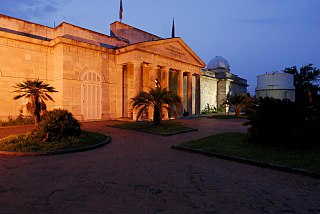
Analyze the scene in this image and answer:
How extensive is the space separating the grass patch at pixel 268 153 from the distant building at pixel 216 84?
81.3 feet

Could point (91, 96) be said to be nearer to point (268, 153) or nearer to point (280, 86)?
point (268, 153)

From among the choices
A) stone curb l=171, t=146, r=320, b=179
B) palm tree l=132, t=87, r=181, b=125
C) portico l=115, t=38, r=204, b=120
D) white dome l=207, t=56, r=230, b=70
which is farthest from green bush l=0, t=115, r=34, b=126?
white dome l=207, t=56, r=230, b=70

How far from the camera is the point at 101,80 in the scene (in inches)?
708

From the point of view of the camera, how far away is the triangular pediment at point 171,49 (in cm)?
1836

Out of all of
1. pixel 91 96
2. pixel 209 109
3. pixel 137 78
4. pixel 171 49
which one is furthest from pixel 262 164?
pixel 209 109

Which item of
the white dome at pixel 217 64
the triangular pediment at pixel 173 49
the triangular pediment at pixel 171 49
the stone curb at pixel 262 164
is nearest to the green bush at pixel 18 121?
the triangular pediment at pixel 171 49

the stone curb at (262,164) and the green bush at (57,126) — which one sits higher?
the green bush at (57,126)

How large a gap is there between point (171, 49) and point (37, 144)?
55.6 feet

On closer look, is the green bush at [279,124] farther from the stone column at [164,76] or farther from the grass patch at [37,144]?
the stone column at [164,76]

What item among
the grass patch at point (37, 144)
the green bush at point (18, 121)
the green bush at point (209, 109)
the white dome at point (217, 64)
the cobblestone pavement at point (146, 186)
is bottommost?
the cobblestone pavement at point (146, 186)

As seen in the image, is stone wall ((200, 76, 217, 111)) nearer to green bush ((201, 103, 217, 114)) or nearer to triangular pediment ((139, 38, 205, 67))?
green bush ((201, 103, 217, 114))

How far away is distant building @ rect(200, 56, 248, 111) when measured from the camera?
3309 centimetres

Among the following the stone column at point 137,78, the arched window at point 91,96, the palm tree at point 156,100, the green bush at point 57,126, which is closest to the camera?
the green bush at point 57,126

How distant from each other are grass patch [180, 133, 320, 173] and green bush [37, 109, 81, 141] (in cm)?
514
